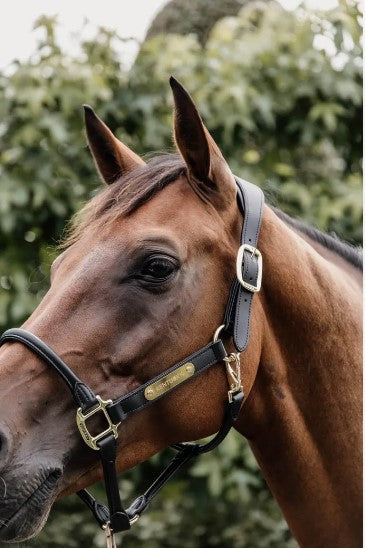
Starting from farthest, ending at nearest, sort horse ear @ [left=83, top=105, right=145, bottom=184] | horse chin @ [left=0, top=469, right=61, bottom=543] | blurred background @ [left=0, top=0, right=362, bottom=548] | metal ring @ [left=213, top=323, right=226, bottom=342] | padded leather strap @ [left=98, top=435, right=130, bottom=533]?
1. blurred background @ [left=0, top=0, right=362, bottom=548]
2. horse ear @ [left=83, top=105, right=145, bottom=184]
3. metal ring @ [left=213, top=323, right=226, bottom=342]
4. padded leather strap @ [left=98, top=435, right=130, bottom=533]
5. horse chin @ [left=0, top=469, right=61, bottom=543]

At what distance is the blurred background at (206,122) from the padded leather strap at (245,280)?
1.90 m

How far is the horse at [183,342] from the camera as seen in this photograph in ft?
5.76

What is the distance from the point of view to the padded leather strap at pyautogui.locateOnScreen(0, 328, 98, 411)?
1.73m

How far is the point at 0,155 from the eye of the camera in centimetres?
388

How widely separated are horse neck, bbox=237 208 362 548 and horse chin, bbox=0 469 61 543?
63 centimetres

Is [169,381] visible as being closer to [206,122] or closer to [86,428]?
[86,428]

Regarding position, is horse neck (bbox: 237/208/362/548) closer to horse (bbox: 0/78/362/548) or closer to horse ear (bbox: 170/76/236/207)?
horse (bbox: 0/78/362/548)

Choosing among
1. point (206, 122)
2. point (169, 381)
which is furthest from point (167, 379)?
point (206, 122)

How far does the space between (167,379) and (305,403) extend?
0.48m

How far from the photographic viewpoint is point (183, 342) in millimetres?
1870

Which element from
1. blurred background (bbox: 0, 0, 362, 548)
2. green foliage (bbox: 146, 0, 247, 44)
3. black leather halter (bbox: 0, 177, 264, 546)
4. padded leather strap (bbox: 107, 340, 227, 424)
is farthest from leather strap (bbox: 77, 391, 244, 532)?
green foliage (bbox: 146, 0, 247, 44)

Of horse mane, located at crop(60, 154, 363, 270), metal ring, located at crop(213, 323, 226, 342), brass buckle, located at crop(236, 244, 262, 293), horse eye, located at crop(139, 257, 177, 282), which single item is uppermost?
horse mane, located at crop(60, 154, 363, 270)

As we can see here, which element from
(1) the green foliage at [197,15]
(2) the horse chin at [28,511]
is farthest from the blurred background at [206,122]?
(2) the horse chin at [28,511]

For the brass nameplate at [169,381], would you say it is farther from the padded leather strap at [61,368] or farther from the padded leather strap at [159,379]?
the padded leather strap at [61,368]
